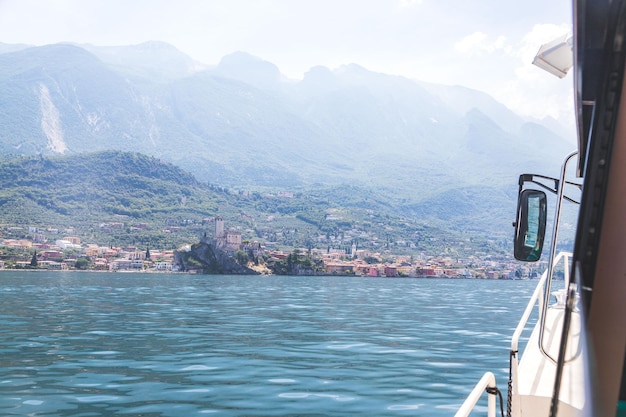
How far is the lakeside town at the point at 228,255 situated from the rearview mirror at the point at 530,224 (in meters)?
116

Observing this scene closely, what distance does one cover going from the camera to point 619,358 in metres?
0.97

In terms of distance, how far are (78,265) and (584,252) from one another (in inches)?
4854

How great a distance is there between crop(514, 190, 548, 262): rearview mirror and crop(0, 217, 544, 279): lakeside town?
4550 inches

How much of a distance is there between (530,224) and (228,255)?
117 m

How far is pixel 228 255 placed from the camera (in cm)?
11938

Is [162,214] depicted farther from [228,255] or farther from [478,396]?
[478,396]

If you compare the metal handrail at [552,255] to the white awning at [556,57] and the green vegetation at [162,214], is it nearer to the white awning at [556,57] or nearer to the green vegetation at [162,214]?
the white awning at [556,57]

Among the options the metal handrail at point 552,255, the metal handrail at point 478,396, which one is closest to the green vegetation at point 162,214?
the metal handrail at point 478,396

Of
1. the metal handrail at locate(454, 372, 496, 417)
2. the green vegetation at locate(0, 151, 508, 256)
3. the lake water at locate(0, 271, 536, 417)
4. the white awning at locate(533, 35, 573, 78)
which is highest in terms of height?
the green vegetation at locate(0, 151, 508, 256)

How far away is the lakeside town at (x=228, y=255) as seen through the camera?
4705 inches

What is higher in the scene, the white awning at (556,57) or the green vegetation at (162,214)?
the green vegetation at (162,214)

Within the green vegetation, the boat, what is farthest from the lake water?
the green vegetation

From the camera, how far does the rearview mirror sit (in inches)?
122

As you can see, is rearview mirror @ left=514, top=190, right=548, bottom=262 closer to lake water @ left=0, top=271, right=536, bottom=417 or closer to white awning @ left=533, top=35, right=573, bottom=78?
white awning @ left=533, top=35, right=573, bottom=78
